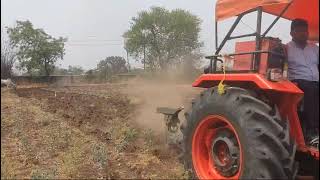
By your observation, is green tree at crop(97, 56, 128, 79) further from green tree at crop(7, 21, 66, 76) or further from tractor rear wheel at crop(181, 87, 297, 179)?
tractor rear wheel at crop(181, 87, 297, 179)

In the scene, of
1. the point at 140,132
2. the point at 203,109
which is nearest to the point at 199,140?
the point at 203,109

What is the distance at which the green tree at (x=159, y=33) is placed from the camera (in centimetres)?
5565

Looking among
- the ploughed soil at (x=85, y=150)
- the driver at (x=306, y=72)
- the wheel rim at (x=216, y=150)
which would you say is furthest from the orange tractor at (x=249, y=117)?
the ploughed soil at (x=85, y=150)

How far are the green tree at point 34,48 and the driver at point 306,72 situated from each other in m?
43.6

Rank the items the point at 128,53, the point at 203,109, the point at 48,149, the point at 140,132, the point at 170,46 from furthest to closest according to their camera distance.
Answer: the point at 128,53, the point at 170,46, the point at 140,132, the point at 48,149, the point at 203,109

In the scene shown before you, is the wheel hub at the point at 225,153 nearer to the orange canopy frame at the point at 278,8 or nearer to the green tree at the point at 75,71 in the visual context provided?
the orange canopy frame at the point at 278,8

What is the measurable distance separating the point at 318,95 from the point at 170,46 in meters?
50.3

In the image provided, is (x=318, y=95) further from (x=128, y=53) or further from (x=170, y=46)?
(x=128, y=53)

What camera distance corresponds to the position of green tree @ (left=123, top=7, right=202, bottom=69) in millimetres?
55647

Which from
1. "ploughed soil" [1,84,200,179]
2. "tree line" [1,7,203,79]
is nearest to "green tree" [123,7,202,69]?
"tree line" [1,7,203,79]

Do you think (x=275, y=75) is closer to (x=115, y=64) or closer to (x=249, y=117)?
(x=249, y=117)

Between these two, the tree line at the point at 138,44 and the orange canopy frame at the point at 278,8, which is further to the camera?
the tree line at the point at 138,44

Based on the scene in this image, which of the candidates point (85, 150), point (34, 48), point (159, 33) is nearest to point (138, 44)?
point (159, 33)

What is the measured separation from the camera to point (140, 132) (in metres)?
9.20
